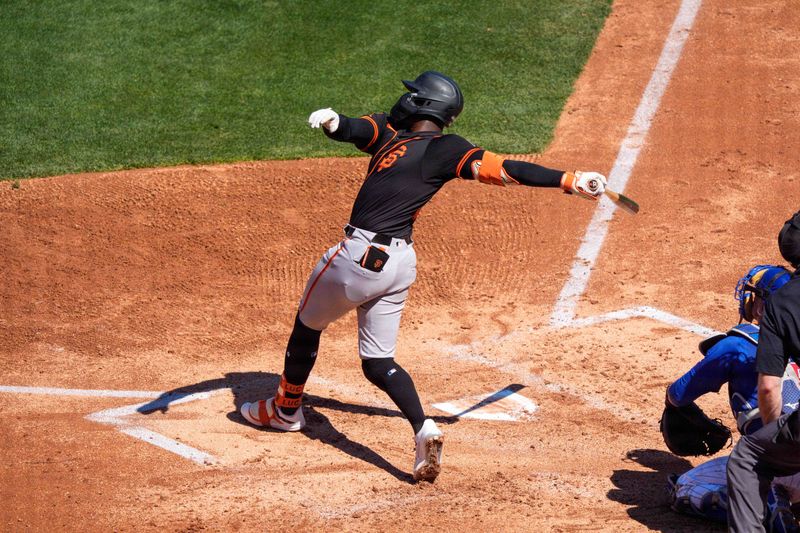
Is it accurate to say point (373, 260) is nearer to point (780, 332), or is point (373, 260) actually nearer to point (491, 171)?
point (491, 171)

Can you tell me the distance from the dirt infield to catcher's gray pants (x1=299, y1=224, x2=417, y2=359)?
74cm

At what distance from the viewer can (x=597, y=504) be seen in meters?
4.90

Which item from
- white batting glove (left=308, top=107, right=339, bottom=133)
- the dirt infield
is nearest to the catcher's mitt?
the dirt infield

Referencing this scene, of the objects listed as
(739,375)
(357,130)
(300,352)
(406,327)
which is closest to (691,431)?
(739,375)

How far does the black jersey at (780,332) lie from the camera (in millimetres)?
3941

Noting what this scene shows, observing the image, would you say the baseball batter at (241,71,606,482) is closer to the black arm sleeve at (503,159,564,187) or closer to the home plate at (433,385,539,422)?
the black arm sleeve at (503,159,564,187)

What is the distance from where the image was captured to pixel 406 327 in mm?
7480

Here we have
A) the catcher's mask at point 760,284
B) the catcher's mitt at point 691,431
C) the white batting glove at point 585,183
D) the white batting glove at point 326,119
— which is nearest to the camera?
the catcher's mask at point 760,284

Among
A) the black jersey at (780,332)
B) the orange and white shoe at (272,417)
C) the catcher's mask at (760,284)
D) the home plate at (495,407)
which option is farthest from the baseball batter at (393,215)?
the black jersey at (780,332)

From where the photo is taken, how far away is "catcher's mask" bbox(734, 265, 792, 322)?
4.45 m

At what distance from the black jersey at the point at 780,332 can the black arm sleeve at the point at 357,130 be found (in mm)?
2327

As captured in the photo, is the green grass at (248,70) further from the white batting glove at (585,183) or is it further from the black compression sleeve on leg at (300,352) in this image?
the white batting glove at (585,183)

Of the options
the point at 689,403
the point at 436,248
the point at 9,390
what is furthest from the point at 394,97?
the point at 689,403

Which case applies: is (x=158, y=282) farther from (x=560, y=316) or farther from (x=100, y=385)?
(x=560, y=316)
